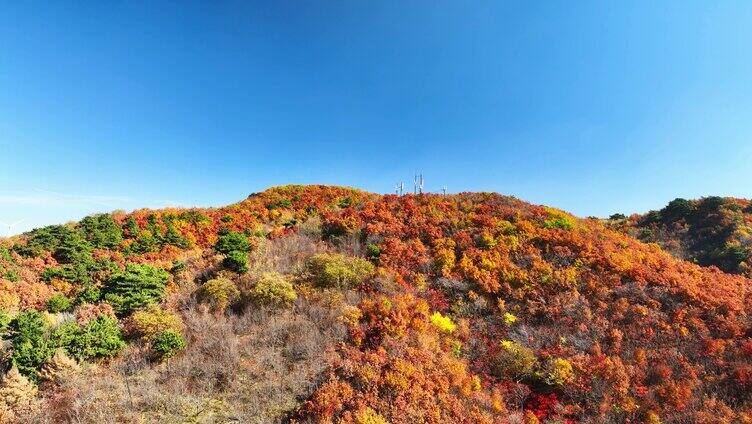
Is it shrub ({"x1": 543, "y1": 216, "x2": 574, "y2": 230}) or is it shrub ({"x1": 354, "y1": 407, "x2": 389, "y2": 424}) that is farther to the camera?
shrub ({"x1": 543, "y1": 216, "x2": 574, "y2": 230})

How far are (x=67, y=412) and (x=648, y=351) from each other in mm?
16907

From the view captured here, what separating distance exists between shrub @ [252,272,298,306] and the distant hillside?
27842mm

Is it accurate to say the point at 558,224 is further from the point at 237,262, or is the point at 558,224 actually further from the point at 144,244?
the point at 144,244

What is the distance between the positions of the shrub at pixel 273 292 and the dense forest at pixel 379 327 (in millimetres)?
65

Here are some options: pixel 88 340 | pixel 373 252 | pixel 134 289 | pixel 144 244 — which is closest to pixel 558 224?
pixel 373 252

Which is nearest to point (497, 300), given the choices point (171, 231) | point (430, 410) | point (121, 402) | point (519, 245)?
point (519, 245)

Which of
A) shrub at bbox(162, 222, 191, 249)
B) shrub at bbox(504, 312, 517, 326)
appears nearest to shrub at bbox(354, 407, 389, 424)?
shrub at bbox(504, 312, 517, 326)

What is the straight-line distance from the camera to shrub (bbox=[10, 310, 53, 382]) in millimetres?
10508

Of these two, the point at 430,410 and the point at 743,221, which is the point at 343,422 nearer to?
the point at 430,410

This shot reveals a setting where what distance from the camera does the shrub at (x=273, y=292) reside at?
1426cm

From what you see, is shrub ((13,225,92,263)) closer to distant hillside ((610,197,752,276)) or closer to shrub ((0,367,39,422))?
shrub ((0,367,39,422))

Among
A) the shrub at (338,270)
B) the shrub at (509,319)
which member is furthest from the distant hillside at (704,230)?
the shrub at (338,270)

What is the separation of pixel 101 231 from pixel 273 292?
16.1m

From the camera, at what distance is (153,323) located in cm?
1246
